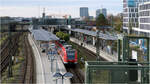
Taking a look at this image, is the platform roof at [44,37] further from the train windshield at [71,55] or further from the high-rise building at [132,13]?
the high-rise building at [132,13]

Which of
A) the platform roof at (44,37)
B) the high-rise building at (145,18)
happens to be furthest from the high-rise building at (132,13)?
the platform roof at (44,37)

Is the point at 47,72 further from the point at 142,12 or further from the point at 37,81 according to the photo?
the point at 142,12

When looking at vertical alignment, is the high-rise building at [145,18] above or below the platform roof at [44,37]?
above

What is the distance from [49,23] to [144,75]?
74222 millimetres

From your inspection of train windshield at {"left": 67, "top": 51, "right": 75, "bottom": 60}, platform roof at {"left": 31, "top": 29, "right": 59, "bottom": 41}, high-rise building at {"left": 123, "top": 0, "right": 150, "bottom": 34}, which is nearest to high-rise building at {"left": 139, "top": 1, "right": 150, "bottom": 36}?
high-rise building at {"left": 123, "top": 0, "right": 150, "bottom": 34}

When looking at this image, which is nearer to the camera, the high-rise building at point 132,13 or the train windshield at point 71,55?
the train windshield at point 71,55

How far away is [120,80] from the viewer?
465 cm

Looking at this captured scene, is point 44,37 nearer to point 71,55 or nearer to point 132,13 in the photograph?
point 71,55

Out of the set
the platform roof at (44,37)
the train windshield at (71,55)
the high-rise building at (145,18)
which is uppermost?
the high-rise building at (145,18)

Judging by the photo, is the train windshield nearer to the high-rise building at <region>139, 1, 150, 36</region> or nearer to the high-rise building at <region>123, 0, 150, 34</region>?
the high-rise building at <region>139, 1, 150, 36</region>

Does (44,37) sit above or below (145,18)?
below

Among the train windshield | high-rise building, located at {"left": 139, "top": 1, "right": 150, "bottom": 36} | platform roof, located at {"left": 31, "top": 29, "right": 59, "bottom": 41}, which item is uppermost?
high-rise building, located at {"left": 139, "top": 1, "right": 150, "bottom": 36}

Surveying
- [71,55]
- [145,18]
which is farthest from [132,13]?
[71,55]

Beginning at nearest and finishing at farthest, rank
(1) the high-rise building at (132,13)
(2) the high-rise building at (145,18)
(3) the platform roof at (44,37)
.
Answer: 1. (3) the platform roof at (44,37)
2. (2) the high-rise building at (145,18)
3. (1) the high-rise building at (132,13)
